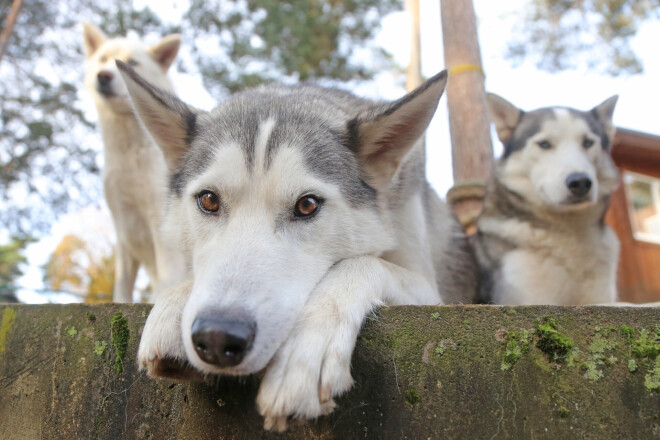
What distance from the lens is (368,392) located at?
1.78 m

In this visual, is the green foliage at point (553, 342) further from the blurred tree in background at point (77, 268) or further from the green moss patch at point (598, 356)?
the blurred tree in background at point (77, 268)

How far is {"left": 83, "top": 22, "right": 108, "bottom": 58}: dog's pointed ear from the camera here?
6.46 m

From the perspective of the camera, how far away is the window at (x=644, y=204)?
12.5 m

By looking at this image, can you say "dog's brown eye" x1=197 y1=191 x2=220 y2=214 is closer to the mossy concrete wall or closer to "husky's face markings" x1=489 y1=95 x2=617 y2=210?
the mossy concrete wall

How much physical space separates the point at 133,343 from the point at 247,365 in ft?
2.77

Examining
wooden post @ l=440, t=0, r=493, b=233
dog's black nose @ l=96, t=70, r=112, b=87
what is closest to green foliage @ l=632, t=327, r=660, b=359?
wooden post @ l=440, t=0, r=493, b=233

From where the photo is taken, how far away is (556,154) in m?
4.40

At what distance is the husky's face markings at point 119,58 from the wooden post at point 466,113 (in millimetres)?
3416

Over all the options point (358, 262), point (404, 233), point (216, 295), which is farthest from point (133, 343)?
point (404, 233)

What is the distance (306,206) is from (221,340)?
0.91 meters

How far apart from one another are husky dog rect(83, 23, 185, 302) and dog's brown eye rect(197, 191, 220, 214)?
11.1 feet

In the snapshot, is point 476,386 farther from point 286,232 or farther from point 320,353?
point 286,232

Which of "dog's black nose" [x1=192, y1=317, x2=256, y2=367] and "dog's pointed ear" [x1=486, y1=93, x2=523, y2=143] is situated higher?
"dog's pointed ear" [x1=486, y1=93, x2=523, y2=143]

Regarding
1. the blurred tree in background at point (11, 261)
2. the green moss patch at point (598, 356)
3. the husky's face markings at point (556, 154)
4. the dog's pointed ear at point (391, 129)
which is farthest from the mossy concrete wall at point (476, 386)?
the blurred tree in background at point (11, 261)
